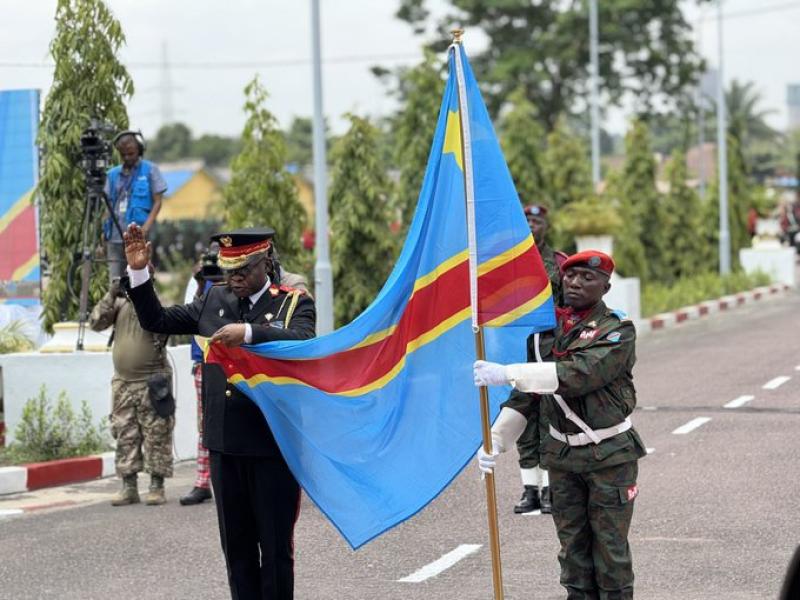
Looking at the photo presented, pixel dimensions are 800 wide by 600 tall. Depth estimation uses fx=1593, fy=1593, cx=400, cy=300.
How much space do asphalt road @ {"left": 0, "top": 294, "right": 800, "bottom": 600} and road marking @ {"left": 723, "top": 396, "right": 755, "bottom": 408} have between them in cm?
114

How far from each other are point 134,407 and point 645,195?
2220 cm

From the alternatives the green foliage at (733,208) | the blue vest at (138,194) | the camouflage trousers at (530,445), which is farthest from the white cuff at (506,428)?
the green foliage at (733,208)

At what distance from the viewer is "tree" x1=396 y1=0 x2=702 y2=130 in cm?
5028

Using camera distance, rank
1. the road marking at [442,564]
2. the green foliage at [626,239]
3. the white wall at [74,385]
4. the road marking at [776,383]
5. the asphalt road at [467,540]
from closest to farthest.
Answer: the asphalt road at [467,540], the road marking at [442,564], the white wall at [74,385], the road marking at [776,383], the green foliage at [626,239]

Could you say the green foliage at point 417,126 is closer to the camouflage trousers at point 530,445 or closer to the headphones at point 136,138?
the headphones at point 136,138

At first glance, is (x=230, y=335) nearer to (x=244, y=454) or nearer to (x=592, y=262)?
(x=244, y=454)

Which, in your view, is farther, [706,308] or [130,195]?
[706,308]

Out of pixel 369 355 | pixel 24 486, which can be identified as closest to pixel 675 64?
pixel 24 486

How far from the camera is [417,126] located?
22.0m

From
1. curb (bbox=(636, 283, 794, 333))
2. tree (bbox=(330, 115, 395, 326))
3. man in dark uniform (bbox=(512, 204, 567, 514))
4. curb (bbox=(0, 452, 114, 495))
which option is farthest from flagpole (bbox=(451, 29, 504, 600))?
curb (bbox=(636, 283, 794, 333))

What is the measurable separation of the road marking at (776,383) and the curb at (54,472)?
22.7 ft

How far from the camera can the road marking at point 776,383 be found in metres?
16.0

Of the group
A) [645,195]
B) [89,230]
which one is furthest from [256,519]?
[645,195]

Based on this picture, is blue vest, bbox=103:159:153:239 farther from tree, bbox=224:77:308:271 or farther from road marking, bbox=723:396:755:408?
road marking, bbox=723:396:755:408
